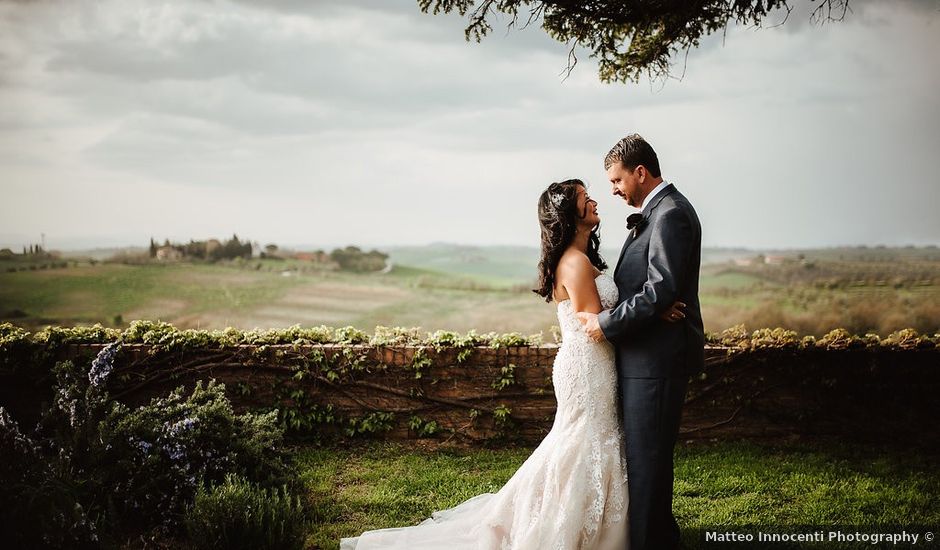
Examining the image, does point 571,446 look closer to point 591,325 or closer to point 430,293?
point 591,325

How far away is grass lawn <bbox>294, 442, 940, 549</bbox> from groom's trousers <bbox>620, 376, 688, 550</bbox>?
728mm

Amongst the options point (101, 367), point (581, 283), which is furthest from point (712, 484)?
point (101, 367)

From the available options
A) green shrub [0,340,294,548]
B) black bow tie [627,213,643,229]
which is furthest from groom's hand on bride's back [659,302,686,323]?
green shrub [0,340,294,548]

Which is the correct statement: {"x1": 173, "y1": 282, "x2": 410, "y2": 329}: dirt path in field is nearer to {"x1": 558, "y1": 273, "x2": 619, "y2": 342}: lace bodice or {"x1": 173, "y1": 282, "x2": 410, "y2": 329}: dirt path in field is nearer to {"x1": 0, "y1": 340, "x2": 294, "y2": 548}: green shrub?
{"x1": 0, "y1": 340, "x2": 294, "y2": 548}: green shrub

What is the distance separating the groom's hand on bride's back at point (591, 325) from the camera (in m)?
3.50

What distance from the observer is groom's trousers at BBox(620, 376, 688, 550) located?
11.1ft

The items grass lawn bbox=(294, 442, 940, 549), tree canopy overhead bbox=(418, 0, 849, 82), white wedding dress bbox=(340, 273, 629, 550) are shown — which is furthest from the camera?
tree canopy overhead bbox=(418, 0, 849, 82)

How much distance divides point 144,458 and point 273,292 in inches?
406

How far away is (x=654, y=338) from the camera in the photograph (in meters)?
3.42

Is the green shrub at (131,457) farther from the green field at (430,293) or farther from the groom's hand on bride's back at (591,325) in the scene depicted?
the green field at (430,293)

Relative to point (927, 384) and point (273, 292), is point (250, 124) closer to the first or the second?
point (273, 292)

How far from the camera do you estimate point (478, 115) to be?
15109mm

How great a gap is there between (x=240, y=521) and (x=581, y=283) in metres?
2.19

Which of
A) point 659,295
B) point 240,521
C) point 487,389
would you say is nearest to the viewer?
point 659,295
